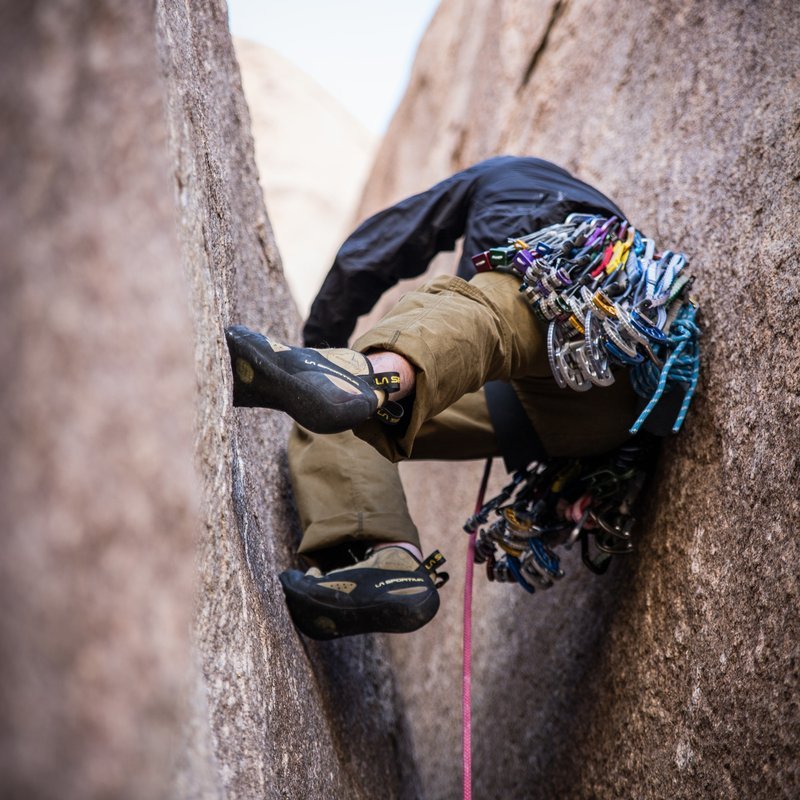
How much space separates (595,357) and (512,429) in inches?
15.3

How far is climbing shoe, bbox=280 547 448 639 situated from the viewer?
1.69 meters

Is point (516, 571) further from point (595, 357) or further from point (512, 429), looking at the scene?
point (595, 357)

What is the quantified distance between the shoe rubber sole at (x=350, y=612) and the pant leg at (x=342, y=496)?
16 cm

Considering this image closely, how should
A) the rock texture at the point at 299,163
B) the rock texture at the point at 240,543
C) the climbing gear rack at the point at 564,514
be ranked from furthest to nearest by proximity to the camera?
the rock texture at the point at 299,163
the climbing gear rack at the point at 564,514
the rock texture at the point at 240,543

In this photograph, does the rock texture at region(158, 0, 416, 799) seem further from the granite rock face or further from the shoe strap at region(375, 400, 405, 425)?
the shoe strap at region(375, 400, 405, 425)

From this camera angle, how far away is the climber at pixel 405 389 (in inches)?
55.0

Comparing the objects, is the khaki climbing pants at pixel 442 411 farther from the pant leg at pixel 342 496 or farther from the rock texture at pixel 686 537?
the rock texture at pixel 686 537

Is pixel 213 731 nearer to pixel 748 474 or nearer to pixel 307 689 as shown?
pixel 307 689

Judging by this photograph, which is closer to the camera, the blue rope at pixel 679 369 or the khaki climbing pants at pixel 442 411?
the khaki climbing pants at pixel 442 411

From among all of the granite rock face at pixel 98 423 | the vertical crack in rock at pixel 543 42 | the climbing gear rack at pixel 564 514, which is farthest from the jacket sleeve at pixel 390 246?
the vertical crack in rock at pixel 543 42

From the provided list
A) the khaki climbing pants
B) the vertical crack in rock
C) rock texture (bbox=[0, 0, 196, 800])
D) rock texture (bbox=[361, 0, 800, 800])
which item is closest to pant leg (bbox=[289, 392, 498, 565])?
the khaki climbing pants

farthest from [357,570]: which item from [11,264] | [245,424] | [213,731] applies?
[11,264]

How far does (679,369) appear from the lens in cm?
181

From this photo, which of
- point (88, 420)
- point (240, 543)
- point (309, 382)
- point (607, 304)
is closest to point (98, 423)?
point (88, 420)
